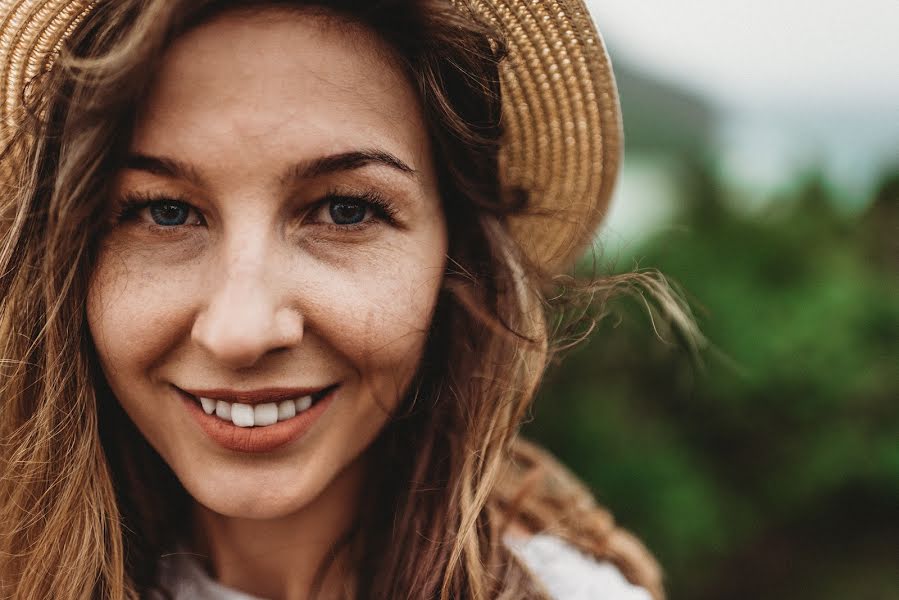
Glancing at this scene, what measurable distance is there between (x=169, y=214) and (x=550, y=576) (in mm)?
1105

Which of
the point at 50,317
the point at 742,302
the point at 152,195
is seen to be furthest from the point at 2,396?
the point at 742,302

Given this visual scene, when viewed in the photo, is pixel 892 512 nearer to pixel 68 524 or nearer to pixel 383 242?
pixel 383 242

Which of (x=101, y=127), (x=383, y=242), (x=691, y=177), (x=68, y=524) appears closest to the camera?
(x=101, y=127)

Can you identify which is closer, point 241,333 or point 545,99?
point 241,333

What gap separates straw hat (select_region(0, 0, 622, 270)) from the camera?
146cm

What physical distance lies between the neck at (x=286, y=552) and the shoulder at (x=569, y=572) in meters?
0.41

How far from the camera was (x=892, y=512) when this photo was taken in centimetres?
321

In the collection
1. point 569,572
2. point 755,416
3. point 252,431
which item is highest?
point 252,431

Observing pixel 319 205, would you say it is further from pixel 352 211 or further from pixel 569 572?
pixel 569 572

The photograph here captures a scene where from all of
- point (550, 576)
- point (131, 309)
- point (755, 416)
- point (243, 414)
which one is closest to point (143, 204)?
point (131, 309)

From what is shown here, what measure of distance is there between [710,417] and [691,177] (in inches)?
42.7

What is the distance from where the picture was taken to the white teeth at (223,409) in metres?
1.39

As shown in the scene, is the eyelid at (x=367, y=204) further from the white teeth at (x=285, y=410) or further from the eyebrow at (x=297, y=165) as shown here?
the white teeth at (x=285, y=410)

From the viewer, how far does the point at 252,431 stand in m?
1.39
